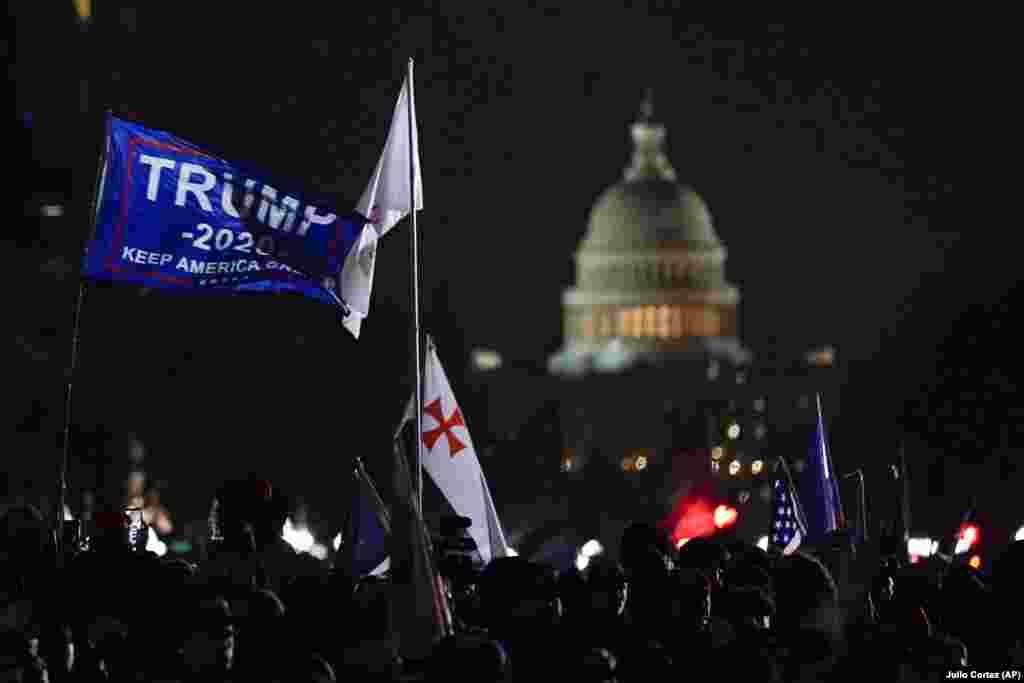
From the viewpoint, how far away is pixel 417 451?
18688 millimetres

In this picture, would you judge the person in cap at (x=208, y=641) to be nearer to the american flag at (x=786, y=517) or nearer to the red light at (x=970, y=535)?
the american flag at (x=786, y=517)

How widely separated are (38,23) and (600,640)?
21.3 m

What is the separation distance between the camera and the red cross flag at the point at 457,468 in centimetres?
2106

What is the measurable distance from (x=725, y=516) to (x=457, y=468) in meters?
7.51

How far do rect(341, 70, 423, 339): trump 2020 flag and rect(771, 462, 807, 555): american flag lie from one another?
5646mm

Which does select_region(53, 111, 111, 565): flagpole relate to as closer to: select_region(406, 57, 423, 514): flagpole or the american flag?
select_region(406, 57, 423, 514): flagpole

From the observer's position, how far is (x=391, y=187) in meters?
19.6

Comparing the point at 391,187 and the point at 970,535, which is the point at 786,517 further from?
the point at 391,187

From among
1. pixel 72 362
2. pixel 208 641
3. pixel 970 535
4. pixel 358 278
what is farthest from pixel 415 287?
pixel 970 535

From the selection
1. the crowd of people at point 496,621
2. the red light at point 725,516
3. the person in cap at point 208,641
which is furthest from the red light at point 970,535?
the person in cap at point 208,641

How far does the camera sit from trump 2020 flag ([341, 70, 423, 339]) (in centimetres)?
1938

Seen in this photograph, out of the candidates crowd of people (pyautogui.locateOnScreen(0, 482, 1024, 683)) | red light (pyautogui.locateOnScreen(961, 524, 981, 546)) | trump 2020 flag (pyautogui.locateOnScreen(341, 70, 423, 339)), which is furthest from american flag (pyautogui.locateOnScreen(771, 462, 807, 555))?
crowd of people (pyautogui.locateOnScreen(0, 482, 1024, 683))

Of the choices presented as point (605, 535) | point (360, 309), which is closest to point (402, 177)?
point (360, 309)

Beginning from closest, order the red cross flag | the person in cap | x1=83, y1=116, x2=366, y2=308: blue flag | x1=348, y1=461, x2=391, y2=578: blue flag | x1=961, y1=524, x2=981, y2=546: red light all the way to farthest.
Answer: the person in cap, x1=83, y1=116, x2=366, y2=308: blue flag, x1=348, y1=461, x2=391, y2=578: blue flag, the red cross flag, x1=961, y1=524, x2=981, y2=546: red light
